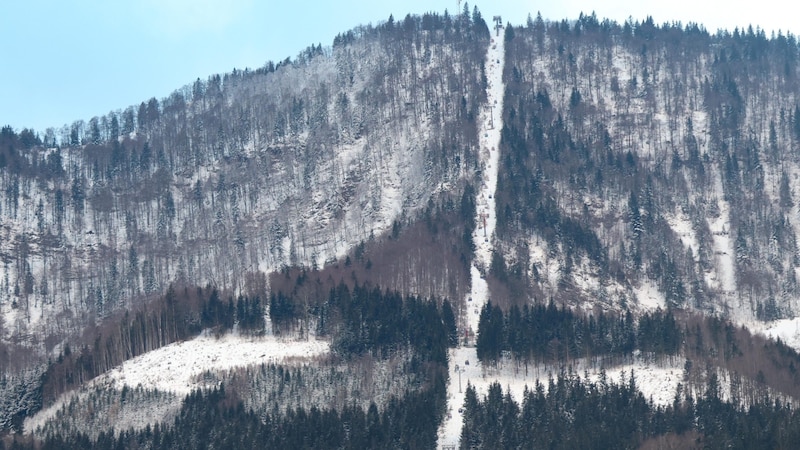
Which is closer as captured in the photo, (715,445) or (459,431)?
(715,445)

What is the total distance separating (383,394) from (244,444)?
74.9 feet

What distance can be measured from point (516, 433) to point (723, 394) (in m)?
28.2

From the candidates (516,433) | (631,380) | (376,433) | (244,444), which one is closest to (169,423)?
(244,444)

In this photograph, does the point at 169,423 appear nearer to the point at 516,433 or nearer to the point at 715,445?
the point at 516,433

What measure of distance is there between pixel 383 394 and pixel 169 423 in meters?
27.7

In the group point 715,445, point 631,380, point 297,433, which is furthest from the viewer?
point 631,380

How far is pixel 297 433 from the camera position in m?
182

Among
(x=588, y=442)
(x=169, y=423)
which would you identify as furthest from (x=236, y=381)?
(x=588, y=442)

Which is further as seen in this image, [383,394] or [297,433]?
[383,394]

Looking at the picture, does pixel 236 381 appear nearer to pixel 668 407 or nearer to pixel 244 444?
pixel 244 444

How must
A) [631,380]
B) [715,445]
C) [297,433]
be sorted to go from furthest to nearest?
[631,380] < [297,433] < [715,445]

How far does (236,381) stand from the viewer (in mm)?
198875

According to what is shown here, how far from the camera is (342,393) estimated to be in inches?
A: 7707

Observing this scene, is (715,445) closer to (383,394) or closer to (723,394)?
(723,394)
